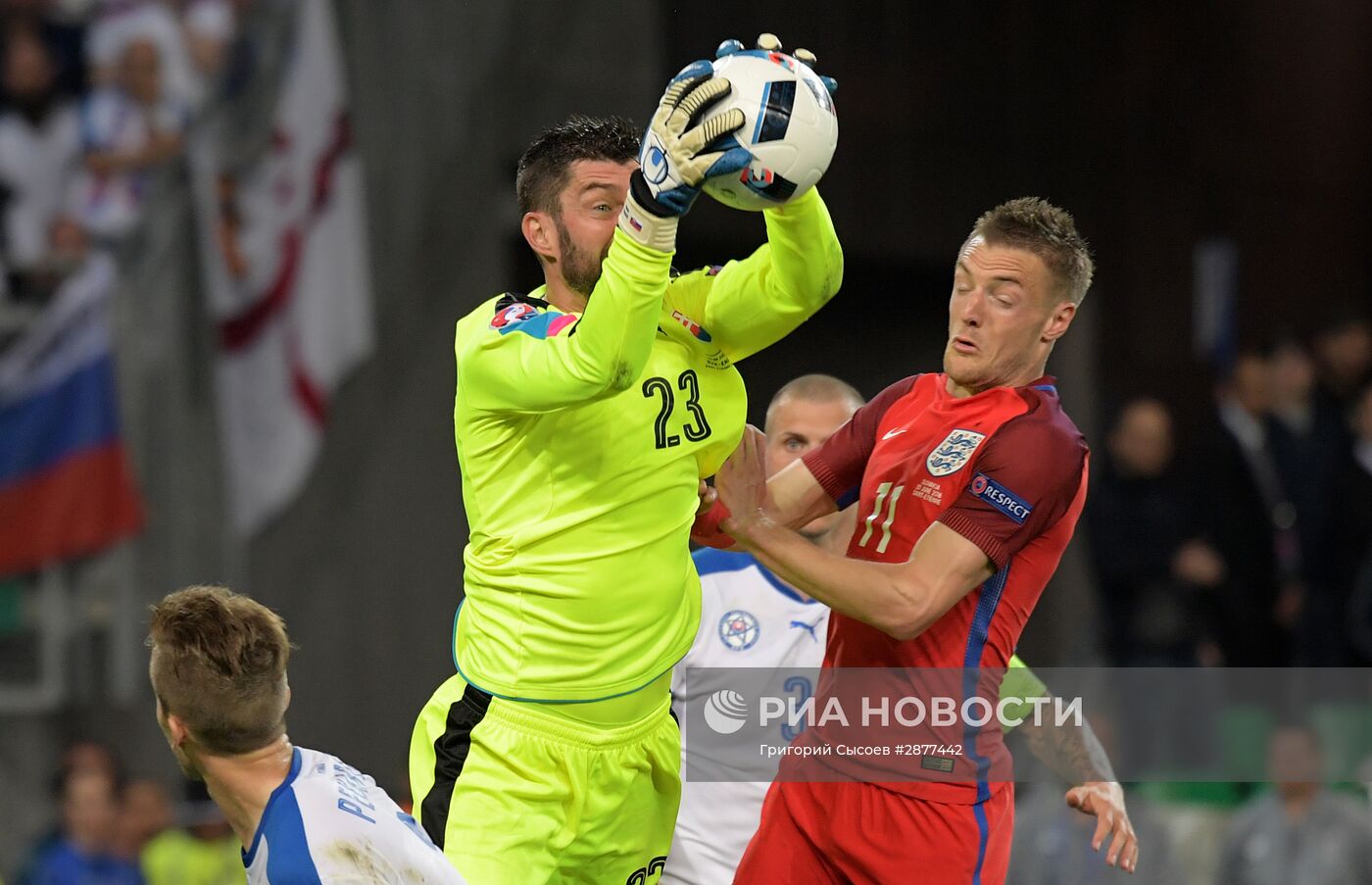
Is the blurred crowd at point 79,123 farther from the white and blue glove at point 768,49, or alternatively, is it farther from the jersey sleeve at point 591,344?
the white and blue glove at point 768,49

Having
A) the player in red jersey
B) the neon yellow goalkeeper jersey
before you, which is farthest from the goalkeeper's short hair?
the player in red jersey

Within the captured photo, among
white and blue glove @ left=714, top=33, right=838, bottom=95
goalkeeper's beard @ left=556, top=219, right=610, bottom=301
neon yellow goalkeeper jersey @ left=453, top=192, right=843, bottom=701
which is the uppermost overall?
white and blue glove @ left=714, top=33, right=838, bottom=95

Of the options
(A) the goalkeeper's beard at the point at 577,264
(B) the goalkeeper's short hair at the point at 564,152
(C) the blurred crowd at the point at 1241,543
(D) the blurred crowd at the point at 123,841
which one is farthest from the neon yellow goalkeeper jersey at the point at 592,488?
(C) the blurred crowd at the point at 1241,543

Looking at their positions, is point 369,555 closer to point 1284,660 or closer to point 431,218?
point 431,218

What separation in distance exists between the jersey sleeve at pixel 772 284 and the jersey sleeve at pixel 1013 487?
1.68ft

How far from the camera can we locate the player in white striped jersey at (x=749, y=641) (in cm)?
478

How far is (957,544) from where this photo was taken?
3662 millimetres

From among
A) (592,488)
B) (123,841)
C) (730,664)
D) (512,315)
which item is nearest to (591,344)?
(512,315)

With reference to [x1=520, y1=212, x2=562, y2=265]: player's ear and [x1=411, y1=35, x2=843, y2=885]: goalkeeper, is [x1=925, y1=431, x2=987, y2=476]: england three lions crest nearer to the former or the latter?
[x1=411, y1=35, x2=843, y2=885]: goalkeeper

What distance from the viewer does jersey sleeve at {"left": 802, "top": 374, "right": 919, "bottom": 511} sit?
162 inches

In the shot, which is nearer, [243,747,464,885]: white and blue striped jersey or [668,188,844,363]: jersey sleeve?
[243,747,464,885]: white and blue striped jersey

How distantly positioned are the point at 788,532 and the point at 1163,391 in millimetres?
8684

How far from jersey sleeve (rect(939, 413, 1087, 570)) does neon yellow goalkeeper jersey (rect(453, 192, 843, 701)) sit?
0.52 metres

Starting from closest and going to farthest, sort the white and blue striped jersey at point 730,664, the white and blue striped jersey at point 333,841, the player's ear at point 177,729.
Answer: the white and blue striped jersey at point 333,841 → the player's ear at point 177,729 → the white and blue striped jersey at point 730,664
